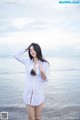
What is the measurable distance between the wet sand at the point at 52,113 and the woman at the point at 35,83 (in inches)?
51.6

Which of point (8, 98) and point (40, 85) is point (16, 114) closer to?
point (8, 98)

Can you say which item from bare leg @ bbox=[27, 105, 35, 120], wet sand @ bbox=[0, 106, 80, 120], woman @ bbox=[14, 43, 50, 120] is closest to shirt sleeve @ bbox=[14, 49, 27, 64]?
woman @ bbox=[14, 43, 50, 120]

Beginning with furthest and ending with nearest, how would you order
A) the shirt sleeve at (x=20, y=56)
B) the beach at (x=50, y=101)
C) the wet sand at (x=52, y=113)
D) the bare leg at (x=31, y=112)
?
the beach at (x=50, y=101) < the wet sand at (x=52, y=113) < the shirt sleeve at (x=20, y=56) < the bare leg at (x=31, y=112)

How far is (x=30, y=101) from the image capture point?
262 cm

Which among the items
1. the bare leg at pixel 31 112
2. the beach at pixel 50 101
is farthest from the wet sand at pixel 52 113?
the bare leg at pixel 31 112

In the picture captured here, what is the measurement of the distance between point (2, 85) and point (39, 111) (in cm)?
351

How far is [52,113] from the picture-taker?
4.20m

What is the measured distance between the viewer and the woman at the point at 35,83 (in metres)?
2.62

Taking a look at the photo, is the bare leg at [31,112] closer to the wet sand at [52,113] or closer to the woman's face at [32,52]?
the woman's face at [32,52]

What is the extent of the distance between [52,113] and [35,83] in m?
1.65

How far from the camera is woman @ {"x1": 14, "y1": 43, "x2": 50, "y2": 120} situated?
2.62 m

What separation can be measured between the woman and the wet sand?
4.30 feet

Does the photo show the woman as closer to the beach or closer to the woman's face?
the woman's face

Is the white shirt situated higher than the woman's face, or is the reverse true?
the woman's face
